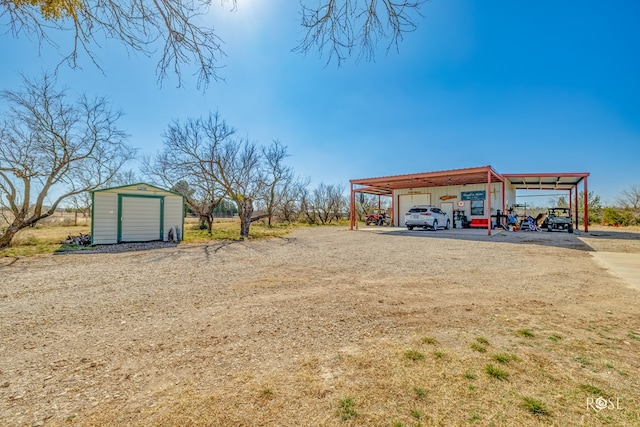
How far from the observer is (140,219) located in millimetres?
11906

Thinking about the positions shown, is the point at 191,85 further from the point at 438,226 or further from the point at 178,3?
the point at 438,226

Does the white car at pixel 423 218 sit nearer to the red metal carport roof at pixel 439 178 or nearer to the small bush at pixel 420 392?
the red metal carport roof at pixel 439 178

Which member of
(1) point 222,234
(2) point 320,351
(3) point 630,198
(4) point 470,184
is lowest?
(2) point 320,351

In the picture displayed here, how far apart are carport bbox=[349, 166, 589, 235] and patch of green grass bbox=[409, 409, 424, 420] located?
623 inches

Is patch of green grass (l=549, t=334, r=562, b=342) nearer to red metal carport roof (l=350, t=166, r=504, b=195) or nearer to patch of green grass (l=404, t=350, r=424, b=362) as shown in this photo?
patch of green grass (l=404, t=350, r=424, b=362)

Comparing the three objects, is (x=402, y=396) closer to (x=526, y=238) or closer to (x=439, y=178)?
(x=526, y=238)

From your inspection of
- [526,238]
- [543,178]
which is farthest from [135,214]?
[543,178]

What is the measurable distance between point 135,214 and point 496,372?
543 inches

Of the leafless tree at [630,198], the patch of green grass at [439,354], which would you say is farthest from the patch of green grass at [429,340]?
the leafless tree at [630,198]

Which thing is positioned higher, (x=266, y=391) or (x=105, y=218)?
(x=105, y=218)

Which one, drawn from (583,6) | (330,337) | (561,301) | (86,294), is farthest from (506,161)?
(86,294)

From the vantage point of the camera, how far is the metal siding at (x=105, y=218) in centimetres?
1078

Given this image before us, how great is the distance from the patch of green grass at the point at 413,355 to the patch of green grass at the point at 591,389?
1.08m

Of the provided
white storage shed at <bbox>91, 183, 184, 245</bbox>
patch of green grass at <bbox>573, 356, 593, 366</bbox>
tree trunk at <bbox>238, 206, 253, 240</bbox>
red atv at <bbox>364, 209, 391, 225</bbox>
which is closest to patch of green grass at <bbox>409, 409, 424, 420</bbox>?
patch of green grass at <bbox>573, 356, 593, 366</bbox>
